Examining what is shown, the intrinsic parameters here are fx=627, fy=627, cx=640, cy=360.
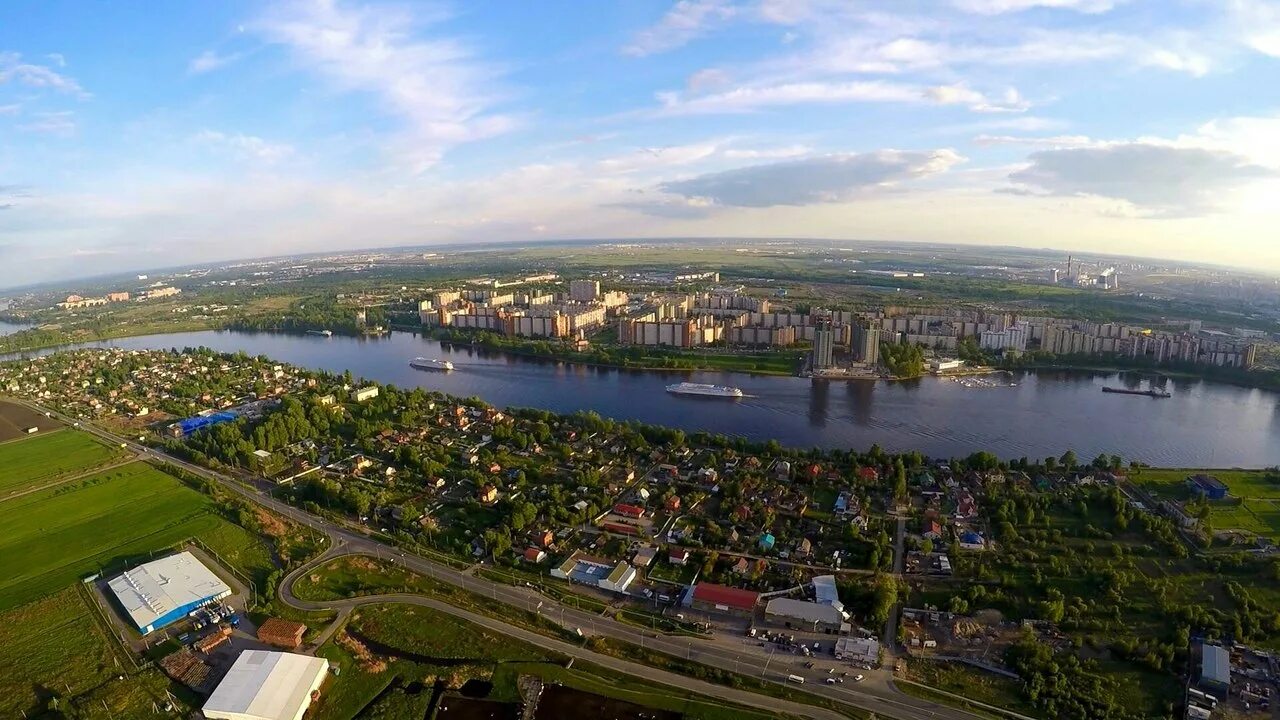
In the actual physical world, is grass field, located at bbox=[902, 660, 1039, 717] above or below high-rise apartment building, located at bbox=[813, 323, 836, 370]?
below

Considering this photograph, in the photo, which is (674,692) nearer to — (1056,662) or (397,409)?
(1056,662)

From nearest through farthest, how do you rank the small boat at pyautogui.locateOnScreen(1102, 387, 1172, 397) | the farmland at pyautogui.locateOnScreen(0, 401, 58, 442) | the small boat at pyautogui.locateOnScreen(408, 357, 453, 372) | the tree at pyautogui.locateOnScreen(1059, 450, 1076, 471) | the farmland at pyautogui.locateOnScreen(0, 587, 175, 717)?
the farmland at pyautogui.locateOnScreen(0, 587, 175, 717), the tree at pyautogui.locateOnScreen(1059, 450, 1076, 471), the farmland at pyautogui.locateOnScreen(0, 401, 58, 442), the small boat at pyautogui.locateOnScreen(1102, 387, 1172, 397), the small boat at pyautogui.locateOnScreen(408, 357, 453, 372)

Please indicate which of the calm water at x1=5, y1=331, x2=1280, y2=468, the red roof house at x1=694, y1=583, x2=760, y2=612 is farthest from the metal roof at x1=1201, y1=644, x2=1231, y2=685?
the calm water at x1=5, y1=331, x2=1280, y2=468

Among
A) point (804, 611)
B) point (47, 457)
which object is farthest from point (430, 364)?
point (804, 611)

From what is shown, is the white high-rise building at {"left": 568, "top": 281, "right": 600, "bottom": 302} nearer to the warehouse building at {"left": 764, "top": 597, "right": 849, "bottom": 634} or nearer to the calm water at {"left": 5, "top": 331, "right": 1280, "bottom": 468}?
the calm water at {"left": 5, "top": 331, "right": 1280, "bottom": 468}

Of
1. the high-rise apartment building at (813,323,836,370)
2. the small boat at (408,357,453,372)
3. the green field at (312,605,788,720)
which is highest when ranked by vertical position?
the high-rise apartment building at (813,323,836,370)

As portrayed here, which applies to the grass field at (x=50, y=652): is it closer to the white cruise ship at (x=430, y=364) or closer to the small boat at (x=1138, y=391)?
the white cruise ship at (x=430, y=364)

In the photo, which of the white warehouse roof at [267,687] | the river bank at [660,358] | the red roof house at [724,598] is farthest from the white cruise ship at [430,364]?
the red roof house at [724,598]
